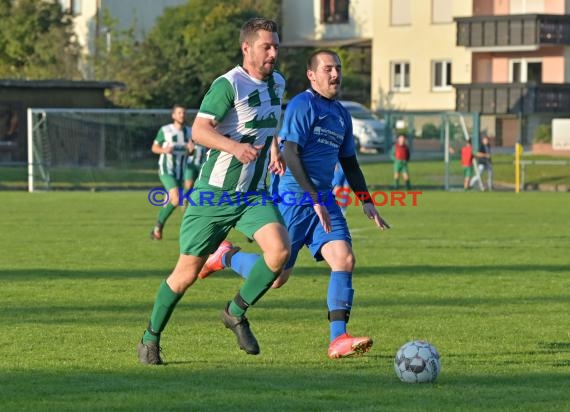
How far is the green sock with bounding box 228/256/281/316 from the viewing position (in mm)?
8695

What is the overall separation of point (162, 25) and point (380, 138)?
17914 millimetres

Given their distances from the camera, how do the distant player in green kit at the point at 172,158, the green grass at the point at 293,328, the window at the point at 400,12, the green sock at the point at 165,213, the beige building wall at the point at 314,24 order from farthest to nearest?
the beige building wall at the point at 314,24, the window at the point at 400,12, the distant player in green kit at the point at 172,158, the green sock at the point at 165,213, the green grass at the point at 293,328

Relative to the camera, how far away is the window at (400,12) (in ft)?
209

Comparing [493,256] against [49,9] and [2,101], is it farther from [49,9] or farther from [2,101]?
[49,9]

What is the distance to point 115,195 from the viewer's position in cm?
3509

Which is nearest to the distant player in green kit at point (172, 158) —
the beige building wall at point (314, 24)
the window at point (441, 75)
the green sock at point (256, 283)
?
the green sock at point (256, 283)

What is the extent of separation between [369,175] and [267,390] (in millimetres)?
35388

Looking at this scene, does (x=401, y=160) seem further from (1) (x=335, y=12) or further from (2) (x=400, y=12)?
(1) (x=335, y=12)

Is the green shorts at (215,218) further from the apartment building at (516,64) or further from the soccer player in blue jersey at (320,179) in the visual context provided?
the apartment building at (516,64)

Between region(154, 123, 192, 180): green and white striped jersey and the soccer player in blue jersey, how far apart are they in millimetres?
10901

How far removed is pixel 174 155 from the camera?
2050cm

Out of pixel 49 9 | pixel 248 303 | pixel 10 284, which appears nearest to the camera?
pixel 248 303

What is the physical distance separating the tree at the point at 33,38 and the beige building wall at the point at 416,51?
1428 cm

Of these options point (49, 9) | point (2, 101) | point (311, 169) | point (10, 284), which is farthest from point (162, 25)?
point (311, 169)
